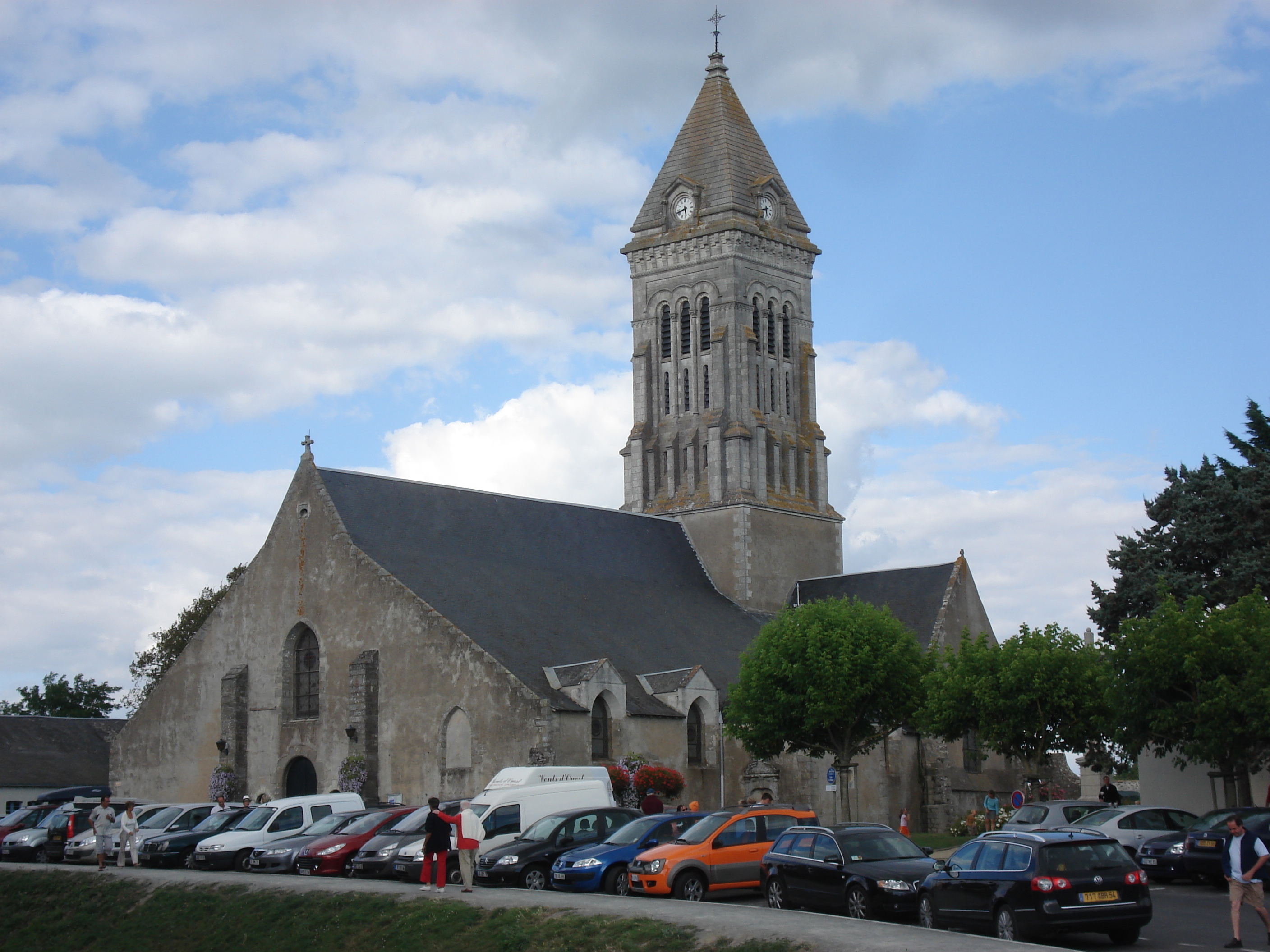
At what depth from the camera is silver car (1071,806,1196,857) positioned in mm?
28672

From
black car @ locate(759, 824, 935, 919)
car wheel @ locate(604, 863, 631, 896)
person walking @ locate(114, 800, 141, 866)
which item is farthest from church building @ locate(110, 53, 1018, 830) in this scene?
black car @ locate(759, 824, 935, 919)

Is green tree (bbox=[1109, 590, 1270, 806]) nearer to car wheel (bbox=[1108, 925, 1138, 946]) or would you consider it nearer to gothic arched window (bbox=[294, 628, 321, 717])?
car wheel (bbox=[1108, 925, 1138, 946])

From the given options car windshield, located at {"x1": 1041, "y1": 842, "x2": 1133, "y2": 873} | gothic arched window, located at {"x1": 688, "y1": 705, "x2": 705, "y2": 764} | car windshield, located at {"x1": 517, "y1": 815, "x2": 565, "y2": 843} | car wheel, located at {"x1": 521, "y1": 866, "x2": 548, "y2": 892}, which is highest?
gothic arched window, located at {"x1": 688, "y1": 705, "x2": 705, "y2": 764}

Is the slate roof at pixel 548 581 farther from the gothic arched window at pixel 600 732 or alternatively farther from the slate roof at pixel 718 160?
the slate roof at pixel 718 160

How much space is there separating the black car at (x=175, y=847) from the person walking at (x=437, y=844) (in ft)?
31.6

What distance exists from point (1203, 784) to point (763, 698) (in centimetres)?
1145

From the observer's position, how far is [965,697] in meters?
41.2

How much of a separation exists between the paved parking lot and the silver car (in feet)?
4.03

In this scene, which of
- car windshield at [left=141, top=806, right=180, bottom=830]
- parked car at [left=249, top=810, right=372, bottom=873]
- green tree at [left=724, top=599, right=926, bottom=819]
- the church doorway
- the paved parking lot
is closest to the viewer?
the paved parking lot

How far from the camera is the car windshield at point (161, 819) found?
36844 mm

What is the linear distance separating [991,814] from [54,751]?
41.1 meters

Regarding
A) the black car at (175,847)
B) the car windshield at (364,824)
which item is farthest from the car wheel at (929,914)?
the black car at (175,847)

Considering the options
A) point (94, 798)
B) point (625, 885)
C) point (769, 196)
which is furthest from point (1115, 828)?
point (769, 196)

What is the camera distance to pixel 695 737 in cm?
4706
